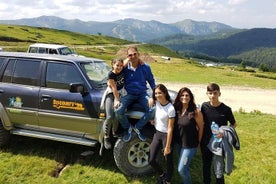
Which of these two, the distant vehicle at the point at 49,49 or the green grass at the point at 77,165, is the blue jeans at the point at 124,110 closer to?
the green grass at the point at 77,165

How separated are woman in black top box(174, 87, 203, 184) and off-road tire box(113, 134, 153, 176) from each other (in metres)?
1.03

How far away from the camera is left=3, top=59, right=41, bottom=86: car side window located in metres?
6.93

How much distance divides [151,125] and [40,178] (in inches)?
95.5

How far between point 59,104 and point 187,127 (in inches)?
114

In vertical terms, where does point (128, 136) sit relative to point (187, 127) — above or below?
below

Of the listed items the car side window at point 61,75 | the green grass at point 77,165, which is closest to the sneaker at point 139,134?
the green grass at point 77,165

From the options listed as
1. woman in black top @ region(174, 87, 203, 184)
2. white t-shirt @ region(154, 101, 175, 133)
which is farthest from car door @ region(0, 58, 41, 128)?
woman in black top @ region(174, 87, 203, 184)

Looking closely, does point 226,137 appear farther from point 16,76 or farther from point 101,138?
point 16,76

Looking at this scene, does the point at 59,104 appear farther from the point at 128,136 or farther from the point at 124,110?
the point at 128,136

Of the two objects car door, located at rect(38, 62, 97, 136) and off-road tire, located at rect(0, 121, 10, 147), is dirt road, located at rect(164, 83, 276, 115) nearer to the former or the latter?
car door, located at rect(38, 62, 97, 136)

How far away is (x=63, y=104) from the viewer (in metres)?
6.52

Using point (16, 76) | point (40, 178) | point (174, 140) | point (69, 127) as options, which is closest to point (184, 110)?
point (174, 140)

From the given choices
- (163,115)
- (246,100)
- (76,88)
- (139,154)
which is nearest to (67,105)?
(76,88)

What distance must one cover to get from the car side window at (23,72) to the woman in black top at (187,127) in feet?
11.3
